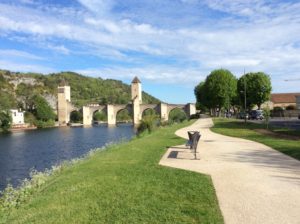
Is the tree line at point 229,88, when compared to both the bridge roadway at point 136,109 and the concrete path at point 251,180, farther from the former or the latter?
the concrete path at point 251,180

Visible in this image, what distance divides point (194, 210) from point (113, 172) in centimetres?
422

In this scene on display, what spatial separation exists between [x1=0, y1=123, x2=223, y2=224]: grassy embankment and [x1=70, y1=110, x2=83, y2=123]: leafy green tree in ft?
450

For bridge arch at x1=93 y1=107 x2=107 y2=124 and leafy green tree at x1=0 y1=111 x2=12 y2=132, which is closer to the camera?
leafy green tree at x1=0 y1=111 x2=12 y2=132

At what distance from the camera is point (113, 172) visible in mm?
10672

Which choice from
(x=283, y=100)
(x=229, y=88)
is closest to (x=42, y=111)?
(x=229, y=88)

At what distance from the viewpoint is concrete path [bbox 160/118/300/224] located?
21.5ft

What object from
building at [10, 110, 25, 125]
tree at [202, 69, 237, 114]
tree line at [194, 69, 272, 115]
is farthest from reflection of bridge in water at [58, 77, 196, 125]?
tree at [202, 69, 237, 114]

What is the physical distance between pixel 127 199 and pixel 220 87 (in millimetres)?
60815

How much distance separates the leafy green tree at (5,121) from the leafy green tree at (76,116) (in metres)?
54.9

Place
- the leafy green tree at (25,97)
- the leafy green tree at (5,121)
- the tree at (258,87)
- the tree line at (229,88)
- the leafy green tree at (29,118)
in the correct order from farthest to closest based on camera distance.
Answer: the leafy green tree at (25,97)
the leafy green tree at (29,118)
the leafy green tree at (5,121)
the tree at (258,87)
the tree line at (229,88)

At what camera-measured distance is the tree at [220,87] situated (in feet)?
220

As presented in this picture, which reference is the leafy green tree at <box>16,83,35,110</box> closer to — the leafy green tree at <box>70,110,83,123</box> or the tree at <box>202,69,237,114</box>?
the leafy green tree at <box>70,110,83,123</box>

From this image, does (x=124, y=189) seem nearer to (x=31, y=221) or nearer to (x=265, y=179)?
(x=31, y=221)

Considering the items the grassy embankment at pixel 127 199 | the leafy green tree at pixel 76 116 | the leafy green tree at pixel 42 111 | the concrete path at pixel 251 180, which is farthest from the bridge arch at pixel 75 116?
the grassy embankment at pixel 127 199
